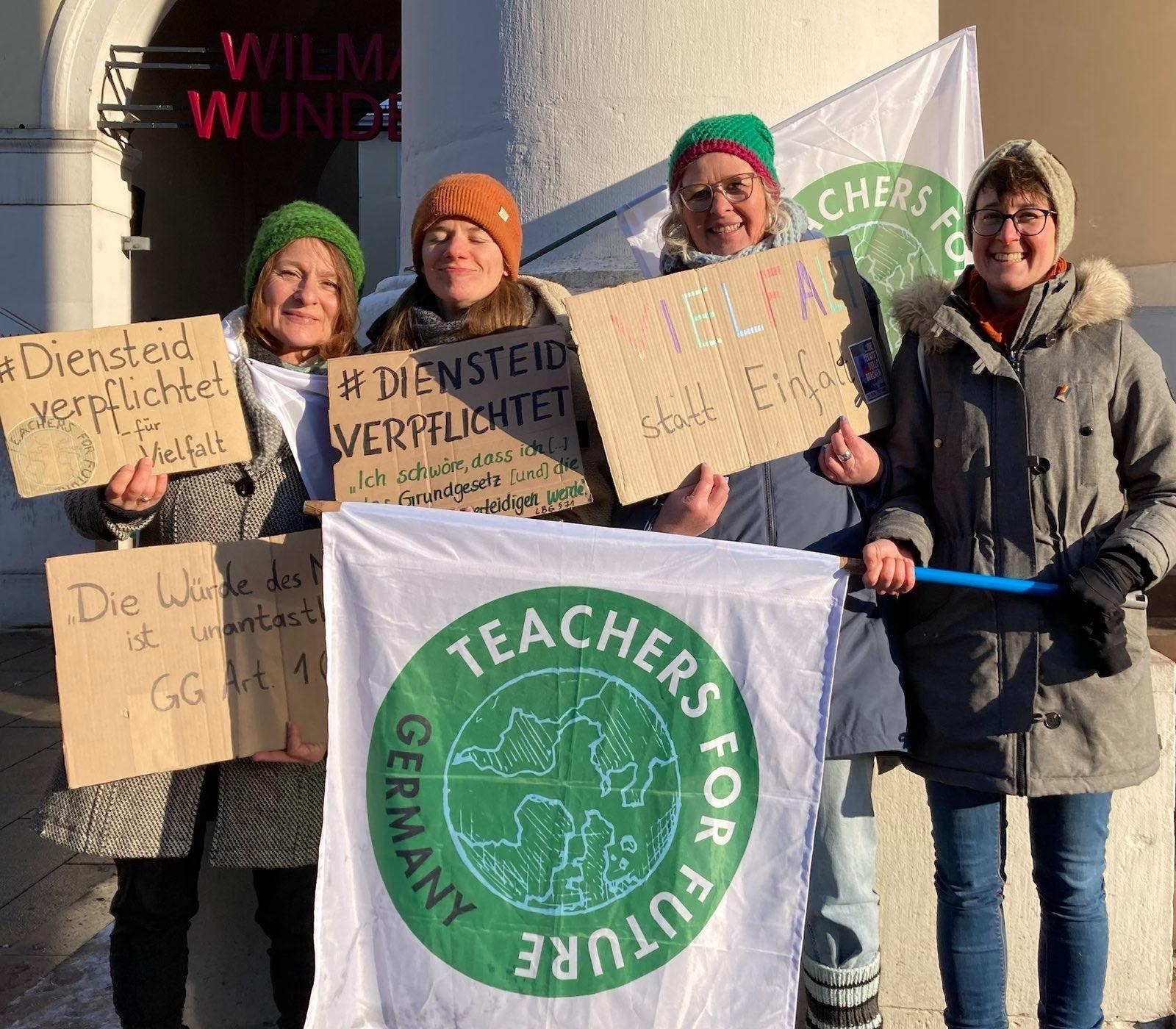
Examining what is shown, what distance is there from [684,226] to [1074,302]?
2.73 feet

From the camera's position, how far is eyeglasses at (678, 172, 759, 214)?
2393 millimetres

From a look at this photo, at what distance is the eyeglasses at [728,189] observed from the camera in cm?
239

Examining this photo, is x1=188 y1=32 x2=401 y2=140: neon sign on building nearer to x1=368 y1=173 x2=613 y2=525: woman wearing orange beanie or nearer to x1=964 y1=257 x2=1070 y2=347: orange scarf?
x1=368 y1=173 x2=613 y2=525: woman wearing orange beanie

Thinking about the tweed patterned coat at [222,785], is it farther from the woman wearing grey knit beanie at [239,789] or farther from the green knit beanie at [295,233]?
the green knit beanie at [295,233]

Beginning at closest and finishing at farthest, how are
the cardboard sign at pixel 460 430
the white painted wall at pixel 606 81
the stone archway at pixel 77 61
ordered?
1. the cardboard sign at pixel 460 430
2. the white painted wall at pixel 606 81
3. the stone archway at pixel 77 61

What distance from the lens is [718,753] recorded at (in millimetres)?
2119

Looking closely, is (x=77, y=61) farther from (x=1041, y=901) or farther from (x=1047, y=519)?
(x=1041, y=901)

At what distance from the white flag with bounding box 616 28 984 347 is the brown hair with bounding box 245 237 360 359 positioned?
5.41ft

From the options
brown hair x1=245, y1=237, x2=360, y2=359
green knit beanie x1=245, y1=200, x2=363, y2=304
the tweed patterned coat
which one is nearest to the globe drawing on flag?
the tweed patterned coat

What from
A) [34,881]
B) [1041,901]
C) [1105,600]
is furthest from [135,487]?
[34,881]

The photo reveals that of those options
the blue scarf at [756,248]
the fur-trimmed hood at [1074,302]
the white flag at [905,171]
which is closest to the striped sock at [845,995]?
the fur-trimmed hood at [1074,302]

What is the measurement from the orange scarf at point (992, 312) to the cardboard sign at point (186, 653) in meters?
1.43

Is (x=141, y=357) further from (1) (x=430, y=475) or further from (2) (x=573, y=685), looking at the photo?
(2) (x=573, y=685)

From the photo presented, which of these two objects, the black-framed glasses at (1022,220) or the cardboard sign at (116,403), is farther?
the cardboard sign at (116,403)
